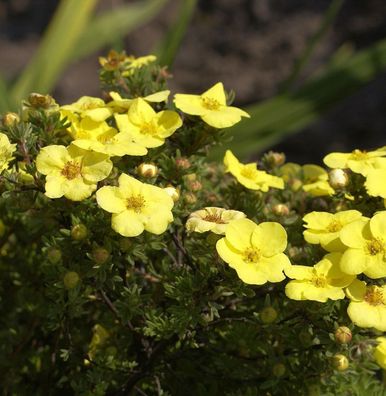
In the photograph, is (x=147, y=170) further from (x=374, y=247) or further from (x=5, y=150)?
(x=374, y=247)

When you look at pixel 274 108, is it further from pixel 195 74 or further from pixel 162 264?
pixel 162 264

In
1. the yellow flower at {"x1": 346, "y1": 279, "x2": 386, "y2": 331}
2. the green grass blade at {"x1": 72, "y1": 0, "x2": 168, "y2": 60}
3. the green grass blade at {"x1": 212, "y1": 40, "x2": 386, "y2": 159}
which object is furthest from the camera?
the green grass blade at {"x1": 72, "y1": 0, "x2": 168, "y2": 60}

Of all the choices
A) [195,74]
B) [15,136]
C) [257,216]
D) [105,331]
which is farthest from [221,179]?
[195,74]

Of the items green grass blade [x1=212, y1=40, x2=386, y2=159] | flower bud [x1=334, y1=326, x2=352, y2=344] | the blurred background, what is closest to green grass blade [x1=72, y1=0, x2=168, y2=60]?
the blurred background

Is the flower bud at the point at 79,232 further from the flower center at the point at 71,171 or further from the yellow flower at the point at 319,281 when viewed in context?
the yellow flower at the point at 319,281

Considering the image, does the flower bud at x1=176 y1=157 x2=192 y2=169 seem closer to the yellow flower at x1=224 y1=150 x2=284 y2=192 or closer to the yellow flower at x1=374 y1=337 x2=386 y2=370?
the yellow flower at x1=224 y1=150 x2=284 y2=192

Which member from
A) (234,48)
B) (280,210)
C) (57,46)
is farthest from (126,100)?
(234,48)
